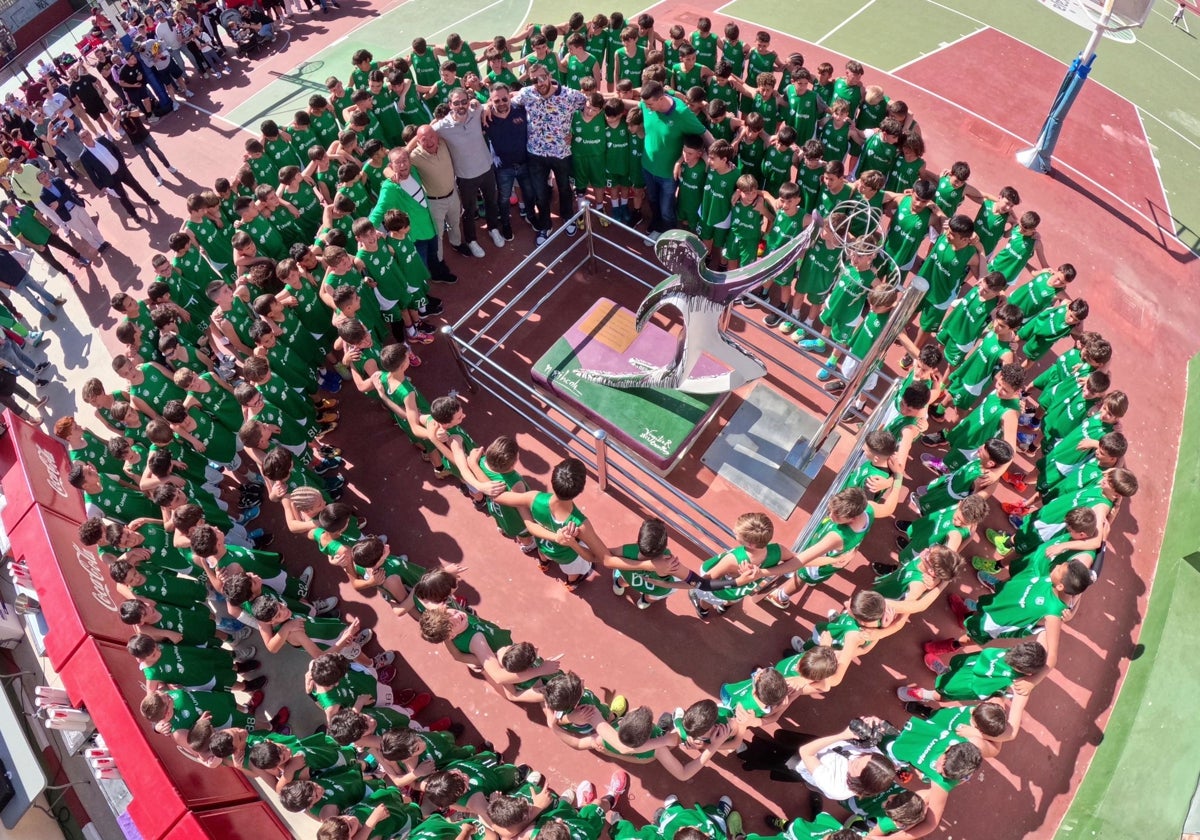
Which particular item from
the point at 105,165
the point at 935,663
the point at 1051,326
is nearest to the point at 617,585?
the point at 935,663

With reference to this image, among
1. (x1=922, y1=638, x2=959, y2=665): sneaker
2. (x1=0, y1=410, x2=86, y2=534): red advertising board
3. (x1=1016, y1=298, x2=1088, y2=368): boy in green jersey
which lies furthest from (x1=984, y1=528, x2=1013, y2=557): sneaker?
(x1=0, y1=410, x2=86, y2=534): red advertising board

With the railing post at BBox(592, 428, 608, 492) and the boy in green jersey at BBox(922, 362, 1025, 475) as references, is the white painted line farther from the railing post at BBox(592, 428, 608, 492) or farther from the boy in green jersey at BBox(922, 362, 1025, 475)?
the railing post at BBox(592, 428, 608, 492)

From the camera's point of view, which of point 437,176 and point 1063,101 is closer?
point 437,176

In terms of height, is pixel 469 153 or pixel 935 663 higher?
pixel 469 153

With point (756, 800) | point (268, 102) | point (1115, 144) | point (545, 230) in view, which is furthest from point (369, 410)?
point (1115, 144)

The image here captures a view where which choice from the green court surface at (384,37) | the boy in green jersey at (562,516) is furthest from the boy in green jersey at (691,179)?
the green court surface at (384,37)

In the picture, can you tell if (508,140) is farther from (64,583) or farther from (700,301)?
(64,583)

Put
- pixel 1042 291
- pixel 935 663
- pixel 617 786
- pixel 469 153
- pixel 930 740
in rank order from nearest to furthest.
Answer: pixel 930 740
pixel 617 786
pixel 935 663
pixel 1042 291
pixel 469 153
